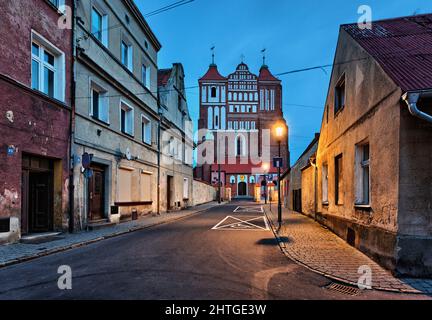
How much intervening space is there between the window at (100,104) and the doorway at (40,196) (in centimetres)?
383

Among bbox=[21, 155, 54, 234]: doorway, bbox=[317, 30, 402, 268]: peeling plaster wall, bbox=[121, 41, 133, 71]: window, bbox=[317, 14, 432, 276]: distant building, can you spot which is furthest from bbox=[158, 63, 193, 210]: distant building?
bbox=[317, 14, 432, 276]: distant building

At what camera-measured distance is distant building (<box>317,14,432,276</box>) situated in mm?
6082

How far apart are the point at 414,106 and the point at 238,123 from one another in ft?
198

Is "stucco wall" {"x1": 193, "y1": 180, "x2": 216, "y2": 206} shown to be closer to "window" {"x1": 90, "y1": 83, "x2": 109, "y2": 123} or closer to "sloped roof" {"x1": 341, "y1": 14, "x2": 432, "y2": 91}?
"window" {"x1": 90, "y1": 83, "x2": 109, "y2": 123}

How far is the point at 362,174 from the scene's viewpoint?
29.9ft

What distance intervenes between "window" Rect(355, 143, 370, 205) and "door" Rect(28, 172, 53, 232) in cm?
982

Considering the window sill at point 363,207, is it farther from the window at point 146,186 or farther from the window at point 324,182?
the window at point 146,186

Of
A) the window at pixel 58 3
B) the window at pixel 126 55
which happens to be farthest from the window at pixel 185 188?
the window at pixel 58 3

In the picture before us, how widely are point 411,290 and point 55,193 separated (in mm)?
10736

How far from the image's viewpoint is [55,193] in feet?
38.3

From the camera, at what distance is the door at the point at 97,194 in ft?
46.3

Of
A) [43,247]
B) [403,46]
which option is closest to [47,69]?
[43,247]

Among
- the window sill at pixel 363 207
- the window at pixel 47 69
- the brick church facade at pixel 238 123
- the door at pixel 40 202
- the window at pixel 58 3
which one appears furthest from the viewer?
the brick church facade at pixel 238 123

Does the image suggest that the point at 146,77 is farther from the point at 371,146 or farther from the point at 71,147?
the point at 371,146
